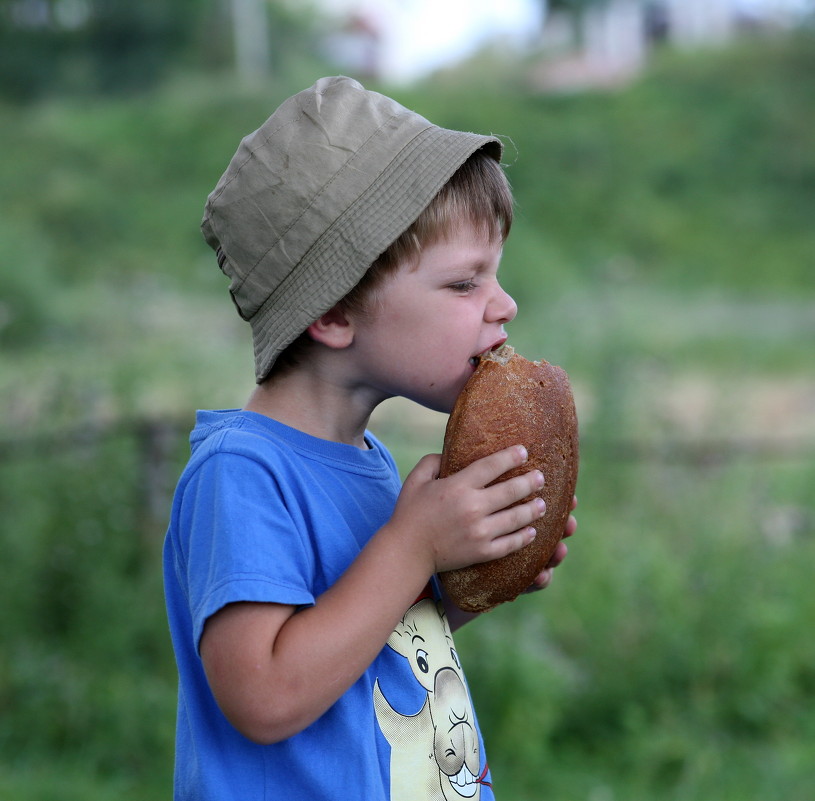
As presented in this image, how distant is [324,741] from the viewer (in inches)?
62.6

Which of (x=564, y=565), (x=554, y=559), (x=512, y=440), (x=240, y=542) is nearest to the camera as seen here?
(x=240, y=542)

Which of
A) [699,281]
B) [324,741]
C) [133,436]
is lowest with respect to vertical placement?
[699,281]

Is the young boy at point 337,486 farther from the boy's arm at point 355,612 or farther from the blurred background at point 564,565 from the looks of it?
the blurred background at point 564,565

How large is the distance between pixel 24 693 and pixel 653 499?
2.96 m

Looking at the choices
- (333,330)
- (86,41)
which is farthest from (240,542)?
(86,41)

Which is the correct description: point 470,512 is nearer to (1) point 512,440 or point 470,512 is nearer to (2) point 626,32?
(1) point 512,440

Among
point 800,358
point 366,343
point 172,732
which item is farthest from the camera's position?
point 800,358

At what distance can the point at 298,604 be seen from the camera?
151cm

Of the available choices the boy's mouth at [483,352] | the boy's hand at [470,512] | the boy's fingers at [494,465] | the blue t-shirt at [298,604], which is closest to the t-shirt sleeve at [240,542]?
the blue t-shirt at [298,604]

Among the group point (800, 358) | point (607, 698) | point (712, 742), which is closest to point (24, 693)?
point (607, 698)

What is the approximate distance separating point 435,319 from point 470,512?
0.31m

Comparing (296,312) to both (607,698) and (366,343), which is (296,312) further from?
(607,698)

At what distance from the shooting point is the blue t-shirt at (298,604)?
1516 mm

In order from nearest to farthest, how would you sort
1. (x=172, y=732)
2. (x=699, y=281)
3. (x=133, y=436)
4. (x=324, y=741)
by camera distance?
(x=324, y=741) → (x=172, y=732) → (x=133, y=436) → (x=699, y=281)
